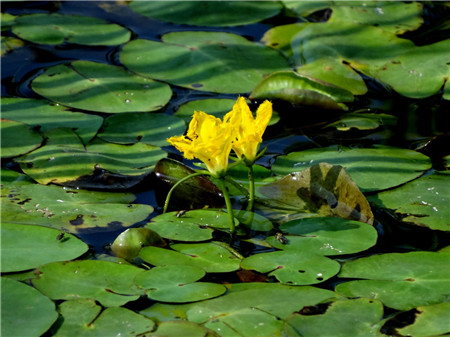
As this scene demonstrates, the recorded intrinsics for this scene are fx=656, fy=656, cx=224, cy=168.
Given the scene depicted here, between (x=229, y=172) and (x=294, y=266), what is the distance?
692 mm

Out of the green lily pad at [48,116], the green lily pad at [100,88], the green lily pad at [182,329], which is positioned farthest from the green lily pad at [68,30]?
the green lily pad at [182,329]

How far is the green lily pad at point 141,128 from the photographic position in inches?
114

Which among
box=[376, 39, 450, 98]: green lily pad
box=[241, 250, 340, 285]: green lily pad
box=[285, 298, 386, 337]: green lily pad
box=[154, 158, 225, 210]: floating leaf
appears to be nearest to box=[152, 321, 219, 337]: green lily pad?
box=[285, 298, 386, 337]: green lily pad

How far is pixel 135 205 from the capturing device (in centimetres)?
249

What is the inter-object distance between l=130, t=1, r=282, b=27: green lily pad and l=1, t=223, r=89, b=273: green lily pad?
1.98 m

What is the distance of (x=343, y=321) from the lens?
1842 mm

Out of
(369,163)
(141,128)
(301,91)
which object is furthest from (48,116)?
(369,163)

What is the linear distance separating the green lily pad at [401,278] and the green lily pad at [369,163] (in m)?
0.43

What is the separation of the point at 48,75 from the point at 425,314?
2267 mm

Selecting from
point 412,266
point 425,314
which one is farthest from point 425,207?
point 425,314

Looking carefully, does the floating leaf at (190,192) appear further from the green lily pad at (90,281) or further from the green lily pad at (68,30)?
the green lily pad at (68,30)

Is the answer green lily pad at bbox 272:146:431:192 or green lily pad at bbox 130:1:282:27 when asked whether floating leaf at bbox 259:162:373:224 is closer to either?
green lily pad at bbox 272:146:431:192

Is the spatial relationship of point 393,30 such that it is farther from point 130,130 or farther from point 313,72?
point 130,130

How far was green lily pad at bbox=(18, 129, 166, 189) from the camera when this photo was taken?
8.61 ft
